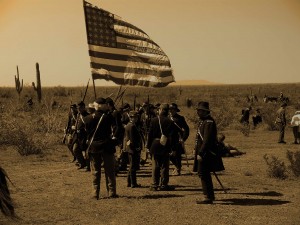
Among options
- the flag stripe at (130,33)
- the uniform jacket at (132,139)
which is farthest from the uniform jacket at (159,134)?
the flag stripe at (130,33)

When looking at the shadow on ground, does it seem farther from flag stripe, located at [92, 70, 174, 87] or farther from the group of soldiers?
flag stripe, located at [92, 70, 174, 87]

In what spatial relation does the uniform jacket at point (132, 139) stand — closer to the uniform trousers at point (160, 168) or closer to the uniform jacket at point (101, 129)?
the uniform trousers at point (160, 168)

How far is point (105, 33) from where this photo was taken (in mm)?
14945

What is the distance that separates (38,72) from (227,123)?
1570 centimetres

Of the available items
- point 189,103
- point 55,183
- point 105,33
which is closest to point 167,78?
point 105,33

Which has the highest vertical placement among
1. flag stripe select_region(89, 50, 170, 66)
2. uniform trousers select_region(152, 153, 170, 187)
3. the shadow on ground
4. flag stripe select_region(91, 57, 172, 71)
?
flag stripe select_region(89, 50, 170, 66)

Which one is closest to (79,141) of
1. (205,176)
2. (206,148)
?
(205,176)

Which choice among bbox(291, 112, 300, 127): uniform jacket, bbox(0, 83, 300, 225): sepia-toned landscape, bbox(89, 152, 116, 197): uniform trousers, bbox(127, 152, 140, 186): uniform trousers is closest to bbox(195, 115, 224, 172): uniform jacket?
bbox(0, 83, 300, 225): sepia-toned landscape

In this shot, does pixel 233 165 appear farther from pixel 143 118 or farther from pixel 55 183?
pixel 55 183

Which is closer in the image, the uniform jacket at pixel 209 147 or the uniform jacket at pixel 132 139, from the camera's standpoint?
the uniform jacket at pixel 209 147

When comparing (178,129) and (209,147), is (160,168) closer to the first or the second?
(178,129)

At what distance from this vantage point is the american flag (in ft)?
47.2

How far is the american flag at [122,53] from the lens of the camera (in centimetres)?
1440

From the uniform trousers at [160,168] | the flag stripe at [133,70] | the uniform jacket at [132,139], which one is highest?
the flag stripe at [133,70]
